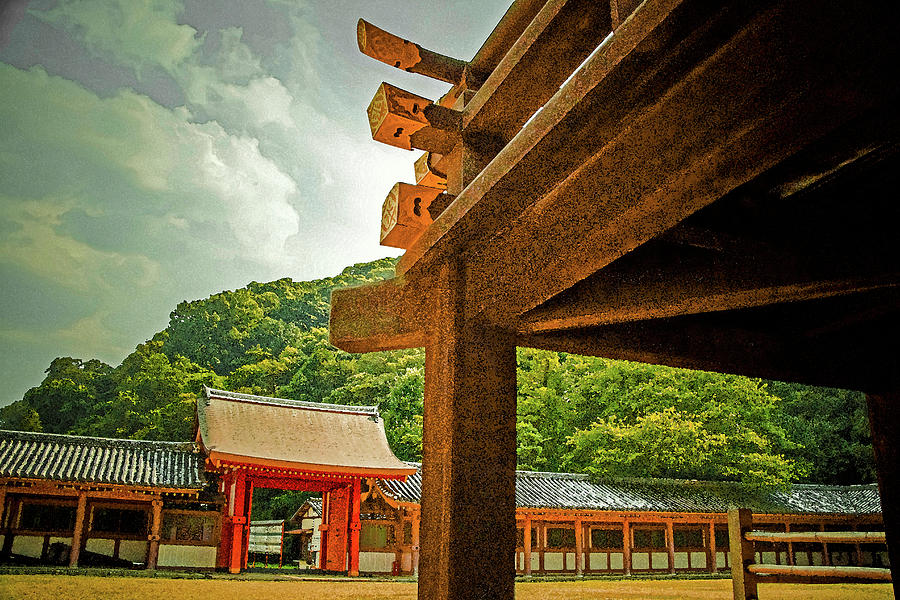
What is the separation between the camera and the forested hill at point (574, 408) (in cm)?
2064

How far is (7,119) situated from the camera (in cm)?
5559

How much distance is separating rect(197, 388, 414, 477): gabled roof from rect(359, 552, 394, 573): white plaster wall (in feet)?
7.46

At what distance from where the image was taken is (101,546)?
14.1 metres

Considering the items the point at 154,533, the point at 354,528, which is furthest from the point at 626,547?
the point at 154,533

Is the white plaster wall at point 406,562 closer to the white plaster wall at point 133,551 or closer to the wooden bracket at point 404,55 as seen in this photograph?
the white plaster wall at point 133,551

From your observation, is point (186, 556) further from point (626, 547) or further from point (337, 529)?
point (626, 547)

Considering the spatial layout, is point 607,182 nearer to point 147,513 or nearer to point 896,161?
point 896,161

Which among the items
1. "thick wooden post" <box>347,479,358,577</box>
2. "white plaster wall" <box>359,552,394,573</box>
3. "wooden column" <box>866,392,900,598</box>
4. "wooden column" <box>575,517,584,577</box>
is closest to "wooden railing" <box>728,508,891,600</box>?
"wooden column" <box>866,392,900,598</box>

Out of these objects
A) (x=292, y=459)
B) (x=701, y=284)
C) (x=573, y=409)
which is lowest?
(x=292, y=459)

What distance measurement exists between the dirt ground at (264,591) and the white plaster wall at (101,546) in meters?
2.70

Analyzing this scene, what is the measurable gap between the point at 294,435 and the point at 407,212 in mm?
15666

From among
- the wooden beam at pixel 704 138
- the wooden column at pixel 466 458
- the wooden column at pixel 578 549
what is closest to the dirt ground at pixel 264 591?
the wooden column at pixel 578 549

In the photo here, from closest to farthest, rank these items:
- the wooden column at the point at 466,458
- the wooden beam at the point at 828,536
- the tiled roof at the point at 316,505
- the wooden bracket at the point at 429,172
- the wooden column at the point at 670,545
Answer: the wooden column at the point at 466,458 < the wooden bracket at the point at 429,172 < the wooden beam at the point at 828,536 < the wooden column at the point at 670,545 < the tiled roof at the point at 316,505

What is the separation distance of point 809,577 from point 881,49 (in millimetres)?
4038
